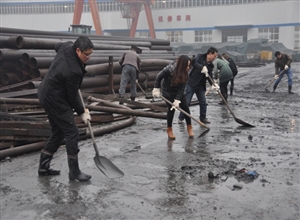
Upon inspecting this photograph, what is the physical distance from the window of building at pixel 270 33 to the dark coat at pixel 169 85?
154 ft

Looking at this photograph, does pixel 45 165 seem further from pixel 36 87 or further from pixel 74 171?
pixel 36 87

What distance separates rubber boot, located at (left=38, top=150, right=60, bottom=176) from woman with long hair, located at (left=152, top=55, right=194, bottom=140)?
9.01 feet

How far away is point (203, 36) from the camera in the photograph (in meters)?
54.8

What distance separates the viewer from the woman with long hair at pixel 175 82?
6.81 meters

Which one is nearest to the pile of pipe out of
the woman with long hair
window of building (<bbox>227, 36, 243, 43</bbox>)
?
the woman with long hair

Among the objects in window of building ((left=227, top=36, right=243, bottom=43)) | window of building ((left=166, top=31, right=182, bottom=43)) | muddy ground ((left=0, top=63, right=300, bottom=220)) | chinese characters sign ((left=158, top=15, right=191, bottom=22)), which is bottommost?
muddy ground ((left=0, top=63, right=300, bottom=220))

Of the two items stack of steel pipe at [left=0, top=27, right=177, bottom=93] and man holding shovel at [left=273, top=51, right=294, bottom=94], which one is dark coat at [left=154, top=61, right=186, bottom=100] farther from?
man holding shovel at [left=273, top=51, right=294, bottom=94]

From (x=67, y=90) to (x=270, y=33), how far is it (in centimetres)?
5009

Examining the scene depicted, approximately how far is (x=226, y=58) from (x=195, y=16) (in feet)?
140

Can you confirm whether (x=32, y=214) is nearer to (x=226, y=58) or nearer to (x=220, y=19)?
(x=226, y=58)

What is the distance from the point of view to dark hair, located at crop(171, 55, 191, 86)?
677cm

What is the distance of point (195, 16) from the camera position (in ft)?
178

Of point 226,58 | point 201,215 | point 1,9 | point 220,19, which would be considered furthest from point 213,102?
point 1,9

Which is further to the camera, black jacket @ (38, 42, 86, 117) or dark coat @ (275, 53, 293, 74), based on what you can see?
dark coat @ (275, 53, 293, 74)
